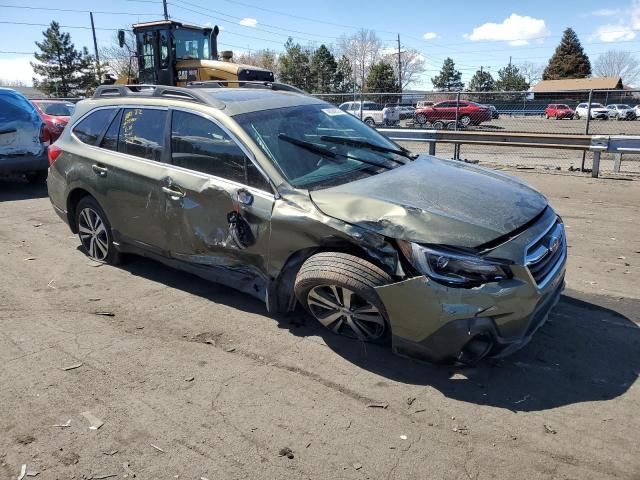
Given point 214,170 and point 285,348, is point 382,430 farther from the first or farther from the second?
point 214,170

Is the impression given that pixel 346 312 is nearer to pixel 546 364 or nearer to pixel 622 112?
pixel 546 364

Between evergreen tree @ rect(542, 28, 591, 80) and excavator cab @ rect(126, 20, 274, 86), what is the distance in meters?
73.0

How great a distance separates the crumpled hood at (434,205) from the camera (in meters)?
3.20

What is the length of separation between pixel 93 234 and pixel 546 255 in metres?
4.33

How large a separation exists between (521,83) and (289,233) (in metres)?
77.6

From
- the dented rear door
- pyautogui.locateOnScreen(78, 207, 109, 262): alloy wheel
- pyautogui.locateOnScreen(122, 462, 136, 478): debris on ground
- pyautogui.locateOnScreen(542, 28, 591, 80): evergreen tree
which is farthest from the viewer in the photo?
pyautogui.locateOnScreen(542, 28, 591, 80): evergreen tree

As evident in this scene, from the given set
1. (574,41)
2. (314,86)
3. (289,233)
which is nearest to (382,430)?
(289,233)

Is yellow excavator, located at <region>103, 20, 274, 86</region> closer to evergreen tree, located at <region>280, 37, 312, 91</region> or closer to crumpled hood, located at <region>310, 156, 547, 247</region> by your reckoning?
crumpled hood, located at <region>310, 156, 547, 247</region>

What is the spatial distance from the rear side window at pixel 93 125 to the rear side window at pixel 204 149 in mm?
1107

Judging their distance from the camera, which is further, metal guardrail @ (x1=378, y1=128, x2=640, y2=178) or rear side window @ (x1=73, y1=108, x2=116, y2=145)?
metal guardrail @ (x1=378, y1=128, x2=640, y2=178)

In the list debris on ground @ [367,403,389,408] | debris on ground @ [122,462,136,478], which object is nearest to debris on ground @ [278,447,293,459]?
debris on ground @ [367,403,389,408]

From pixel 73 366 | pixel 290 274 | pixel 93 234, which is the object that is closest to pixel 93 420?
pixel 73 366

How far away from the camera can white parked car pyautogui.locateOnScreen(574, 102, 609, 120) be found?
16672mm

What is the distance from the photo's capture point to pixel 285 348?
3789 mm
